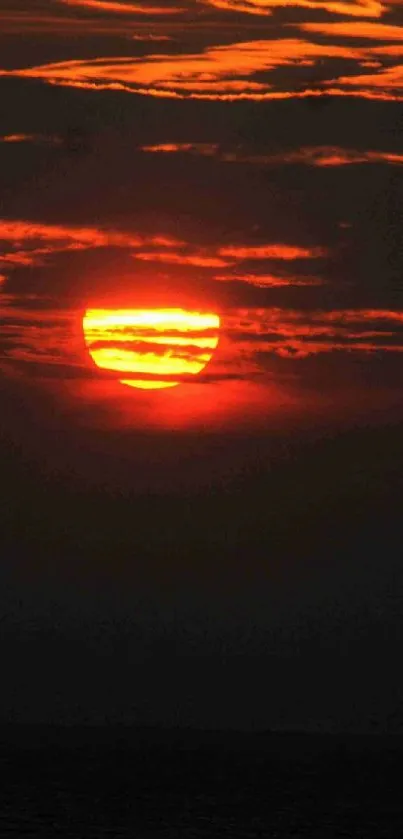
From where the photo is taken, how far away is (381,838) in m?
144

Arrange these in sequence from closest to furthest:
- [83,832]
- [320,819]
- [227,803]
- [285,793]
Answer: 1. [83,832]
2. [320,819]
3. [227,803]
4. [285,793]

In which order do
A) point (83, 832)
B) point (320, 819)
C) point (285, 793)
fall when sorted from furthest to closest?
point (285, 793) → point (320, 819) → point (83, 832)

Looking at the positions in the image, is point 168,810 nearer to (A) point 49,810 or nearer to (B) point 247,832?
(A) point 49,810

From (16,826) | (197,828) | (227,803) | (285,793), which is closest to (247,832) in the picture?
(197,828)

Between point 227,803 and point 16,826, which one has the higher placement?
point 227,803

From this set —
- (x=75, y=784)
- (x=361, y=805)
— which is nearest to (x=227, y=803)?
(x=361, y=805)

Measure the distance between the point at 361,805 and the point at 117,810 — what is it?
2265cm

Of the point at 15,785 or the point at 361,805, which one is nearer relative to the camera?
the point at 361,805

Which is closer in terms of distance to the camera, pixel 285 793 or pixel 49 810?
pixel 49 810

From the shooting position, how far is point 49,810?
531 feet

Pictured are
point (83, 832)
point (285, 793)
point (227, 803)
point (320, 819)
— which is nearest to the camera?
point (83, 832)

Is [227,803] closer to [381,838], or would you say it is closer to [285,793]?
[285,793]

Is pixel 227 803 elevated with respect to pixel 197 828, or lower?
elevated

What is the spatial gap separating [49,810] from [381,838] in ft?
96.6
